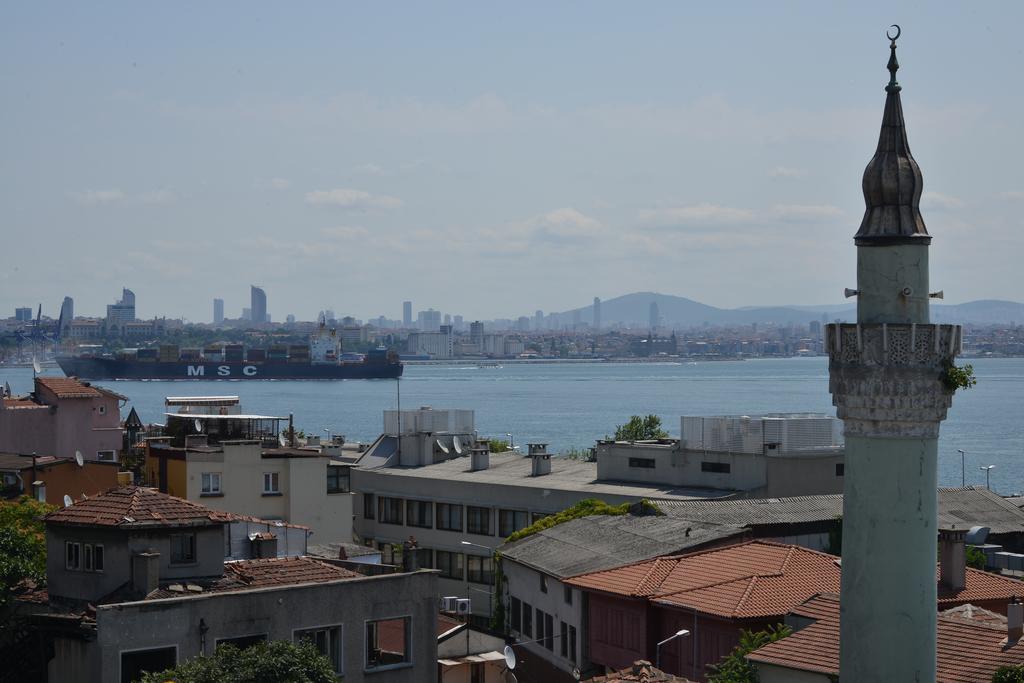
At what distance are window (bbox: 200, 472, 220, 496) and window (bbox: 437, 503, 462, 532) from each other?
1143 cm

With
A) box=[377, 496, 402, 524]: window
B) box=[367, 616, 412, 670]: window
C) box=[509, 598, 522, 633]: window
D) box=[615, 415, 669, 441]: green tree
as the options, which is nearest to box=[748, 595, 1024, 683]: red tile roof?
box=[367, 616, 412, 670]: window

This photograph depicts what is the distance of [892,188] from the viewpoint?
14.3 metres

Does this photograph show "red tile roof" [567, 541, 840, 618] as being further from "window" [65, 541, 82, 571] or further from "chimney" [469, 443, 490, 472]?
"chimney" [469, 443, 490, 472]

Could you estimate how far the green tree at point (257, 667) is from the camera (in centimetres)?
1588

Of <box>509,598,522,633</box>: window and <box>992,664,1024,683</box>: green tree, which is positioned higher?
<box>992,664,1024,683</box>: green tree

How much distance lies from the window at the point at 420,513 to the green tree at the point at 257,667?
27.8 metres

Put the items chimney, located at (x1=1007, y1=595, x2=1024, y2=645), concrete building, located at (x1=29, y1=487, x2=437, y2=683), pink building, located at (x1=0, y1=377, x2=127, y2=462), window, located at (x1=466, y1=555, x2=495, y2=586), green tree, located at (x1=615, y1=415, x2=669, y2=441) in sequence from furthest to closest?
green tree, located at (x1=615, y1=415, x2=669, y2=441) < pink building, located at (x1=0, y1=377, x2=127, y2=462) < window, located at (x1=466, y1=555, x2=495, y2=586) < chimney, located at (x1=1007, y1=595, x2=1024, y2=645) < concrete building, located at (x1=29, y1=487, x2=437, y2=683)

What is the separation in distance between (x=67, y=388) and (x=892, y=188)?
120ft

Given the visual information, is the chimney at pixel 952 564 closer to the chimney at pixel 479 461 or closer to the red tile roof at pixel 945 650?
the red tile roof at pixel 945 650

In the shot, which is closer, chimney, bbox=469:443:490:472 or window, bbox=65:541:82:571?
window, bbox=65:541:82:571

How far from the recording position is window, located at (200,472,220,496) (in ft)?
109

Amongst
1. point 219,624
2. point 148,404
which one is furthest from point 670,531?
point 148,404

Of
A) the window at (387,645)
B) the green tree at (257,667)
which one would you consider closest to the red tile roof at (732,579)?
the window at (387,645)

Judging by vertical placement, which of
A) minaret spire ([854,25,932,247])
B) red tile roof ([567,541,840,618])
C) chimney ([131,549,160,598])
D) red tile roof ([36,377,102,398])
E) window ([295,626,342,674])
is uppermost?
minaret spire ([854,25,932,247])
